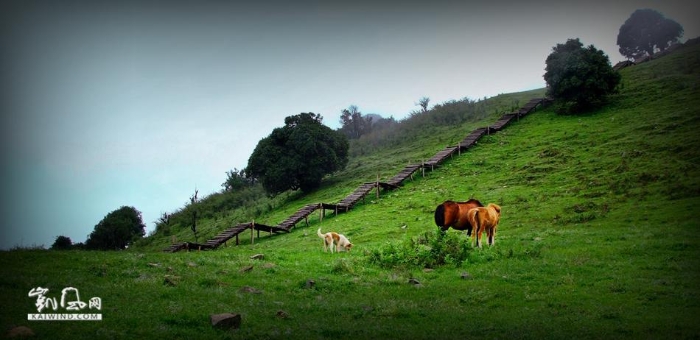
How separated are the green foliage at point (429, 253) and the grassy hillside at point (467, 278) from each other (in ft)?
0.90

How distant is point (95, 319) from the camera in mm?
10492

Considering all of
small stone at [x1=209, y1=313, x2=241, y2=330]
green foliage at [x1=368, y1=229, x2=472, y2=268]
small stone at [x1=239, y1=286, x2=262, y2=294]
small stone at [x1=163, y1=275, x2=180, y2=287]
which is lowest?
green foliage at [x1=368, y1=229, x2=472, y2=268]

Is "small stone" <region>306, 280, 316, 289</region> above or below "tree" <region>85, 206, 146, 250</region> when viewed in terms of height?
above

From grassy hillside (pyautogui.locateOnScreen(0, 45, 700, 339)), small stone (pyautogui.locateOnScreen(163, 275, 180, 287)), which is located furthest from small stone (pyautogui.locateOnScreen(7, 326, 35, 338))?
small stone (pyautogui.locateOnScreen(163, 275, 180, 287))

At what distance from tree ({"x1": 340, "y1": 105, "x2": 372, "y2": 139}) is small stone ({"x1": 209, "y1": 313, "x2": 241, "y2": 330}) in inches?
3638

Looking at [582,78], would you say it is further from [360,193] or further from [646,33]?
[646,33]

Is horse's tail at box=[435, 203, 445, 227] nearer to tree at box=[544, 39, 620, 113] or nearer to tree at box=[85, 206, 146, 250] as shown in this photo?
tree at box=[544, 39, 620, 113]

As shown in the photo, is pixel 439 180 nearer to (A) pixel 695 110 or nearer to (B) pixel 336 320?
(A) pixel 695 110

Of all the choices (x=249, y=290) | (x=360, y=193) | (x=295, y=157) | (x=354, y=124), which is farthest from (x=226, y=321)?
(x=354, y=124)

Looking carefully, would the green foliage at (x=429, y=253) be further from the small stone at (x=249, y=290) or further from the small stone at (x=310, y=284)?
the small stone at (x=249, y=290)

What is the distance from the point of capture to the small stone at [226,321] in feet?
34.5

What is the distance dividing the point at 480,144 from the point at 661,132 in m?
18.0

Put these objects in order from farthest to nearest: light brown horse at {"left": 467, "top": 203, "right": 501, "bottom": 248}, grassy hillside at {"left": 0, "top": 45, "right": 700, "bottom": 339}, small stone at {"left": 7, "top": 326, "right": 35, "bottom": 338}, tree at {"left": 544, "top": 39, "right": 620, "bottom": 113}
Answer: tree at {"left": 544, "top": 39, "right": 620, "bottom": 113}, light brown horse at {"left": 467, "top": 203, "right": 501, "bottom": 248}, grassy hillside at {"left": 0, "top": 45, "right": 700, "bottom": 339}, small stone at {"left": 7, "top": 326, "right": 35, "bottom": 338}

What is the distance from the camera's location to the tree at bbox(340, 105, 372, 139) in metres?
104
